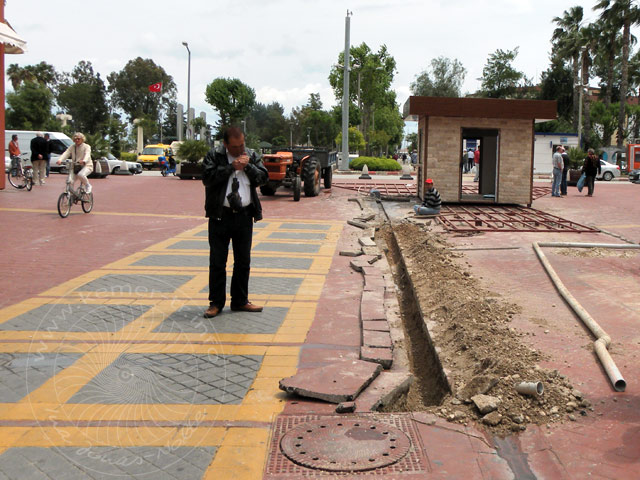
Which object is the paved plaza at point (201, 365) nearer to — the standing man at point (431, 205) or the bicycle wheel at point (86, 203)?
the bicycle wheel at point (86, 203)

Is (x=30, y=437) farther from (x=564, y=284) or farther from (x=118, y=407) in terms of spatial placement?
(x=564, y=284)

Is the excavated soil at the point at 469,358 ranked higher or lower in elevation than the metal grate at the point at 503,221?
lower

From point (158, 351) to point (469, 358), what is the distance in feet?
8.36

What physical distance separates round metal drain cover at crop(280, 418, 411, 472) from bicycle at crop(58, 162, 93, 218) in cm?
1194

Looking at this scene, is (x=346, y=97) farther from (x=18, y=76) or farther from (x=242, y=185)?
(x=18, y=76)

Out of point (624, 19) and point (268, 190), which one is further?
point (624, 19)

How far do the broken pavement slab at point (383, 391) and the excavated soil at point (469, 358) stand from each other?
4.3 inches

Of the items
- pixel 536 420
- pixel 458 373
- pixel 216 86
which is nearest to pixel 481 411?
pixel 536 420

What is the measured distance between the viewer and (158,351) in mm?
5531

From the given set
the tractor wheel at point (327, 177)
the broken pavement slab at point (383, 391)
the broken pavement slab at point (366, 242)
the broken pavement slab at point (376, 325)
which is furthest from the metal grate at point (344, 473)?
the tractor wheel at point (327, 177)

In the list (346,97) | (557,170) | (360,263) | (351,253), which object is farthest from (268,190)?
(346,97)

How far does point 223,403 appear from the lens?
14.7 feet

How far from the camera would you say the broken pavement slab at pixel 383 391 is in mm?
4512

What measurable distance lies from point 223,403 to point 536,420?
2022 mm
